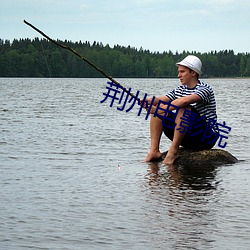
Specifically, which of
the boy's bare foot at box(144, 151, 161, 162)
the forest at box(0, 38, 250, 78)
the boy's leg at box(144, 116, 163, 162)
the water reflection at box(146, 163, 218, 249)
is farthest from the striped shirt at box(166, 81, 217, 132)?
the forest at box(0, 38, 250, 78)

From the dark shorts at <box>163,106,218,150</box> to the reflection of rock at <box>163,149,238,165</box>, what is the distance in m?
0.07

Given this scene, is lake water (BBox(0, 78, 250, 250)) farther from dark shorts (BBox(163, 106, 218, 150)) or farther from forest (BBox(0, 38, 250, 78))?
forest (BBox(0, 38, 250, 78))

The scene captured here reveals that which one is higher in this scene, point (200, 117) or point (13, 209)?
point (200, 117)

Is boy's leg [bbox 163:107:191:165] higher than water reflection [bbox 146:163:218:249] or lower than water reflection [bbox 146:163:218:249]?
higher

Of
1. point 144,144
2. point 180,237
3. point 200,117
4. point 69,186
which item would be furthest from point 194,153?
point 180,237

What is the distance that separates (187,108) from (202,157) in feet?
2.88

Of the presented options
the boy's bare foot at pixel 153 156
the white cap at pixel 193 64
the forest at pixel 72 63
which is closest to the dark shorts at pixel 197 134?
the boy's bare foot at pixel 153 156

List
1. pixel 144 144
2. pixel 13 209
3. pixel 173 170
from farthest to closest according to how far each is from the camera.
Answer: pixel 144 144
pixel 173 170
pixel 13 209

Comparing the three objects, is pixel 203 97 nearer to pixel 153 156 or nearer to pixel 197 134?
pixel 197 134

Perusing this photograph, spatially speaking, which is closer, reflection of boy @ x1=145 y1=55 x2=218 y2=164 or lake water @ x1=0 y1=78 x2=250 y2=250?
lake water @ x1=0 y1=78 x2=250 y2=250

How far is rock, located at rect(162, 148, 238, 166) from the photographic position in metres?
9.26

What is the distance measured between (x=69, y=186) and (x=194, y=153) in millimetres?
2430

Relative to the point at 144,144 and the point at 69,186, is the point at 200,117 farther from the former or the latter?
the point at 144,144

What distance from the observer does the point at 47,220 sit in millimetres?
5727
